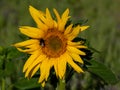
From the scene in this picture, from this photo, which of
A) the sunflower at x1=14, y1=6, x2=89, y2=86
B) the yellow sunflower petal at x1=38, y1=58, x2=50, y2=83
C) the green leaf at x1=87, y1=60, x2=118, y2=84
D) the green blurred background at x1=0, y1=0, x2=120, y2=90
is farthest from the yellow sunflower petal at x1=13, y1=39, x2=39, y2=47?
the green blurred background at x1=0, y1=0, x2=120, y2=90

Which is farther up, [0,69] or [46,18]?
[46,18]

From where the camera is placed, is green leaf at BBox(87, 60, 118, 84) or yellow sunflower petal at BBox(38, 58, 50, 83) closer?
yellow sunflower petal at BBox(38, 58, 50, 83)

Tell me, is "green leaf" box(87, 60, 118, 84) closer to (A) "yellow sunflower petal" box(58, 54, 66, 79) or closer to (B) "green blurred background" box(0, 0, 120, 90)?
(A) "yellow sunflower petal" box(58, 54, 66, 79)

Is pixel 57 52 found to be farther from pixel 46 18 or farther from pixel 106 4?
pixel 106 4

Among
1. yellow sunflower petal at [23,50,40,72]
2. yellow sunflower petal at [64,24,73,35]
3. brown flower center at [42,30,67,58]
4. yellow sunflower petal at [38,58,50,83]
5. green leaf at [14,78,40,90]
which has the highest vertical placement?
yellow sunflower petal at [64,24,73,35]

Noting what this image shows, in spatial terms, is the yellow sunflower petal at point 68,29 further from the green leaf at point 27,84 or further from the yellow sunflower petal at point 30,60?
the green leaf at point 27,84

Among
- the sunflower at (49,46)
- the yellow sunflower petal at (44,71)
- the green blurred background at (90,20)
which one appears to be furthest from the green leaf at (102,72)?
the green blurred background at (90,20)

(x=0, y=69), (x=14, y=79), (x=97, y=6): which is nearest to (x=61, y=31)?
(x=0, y=69)
